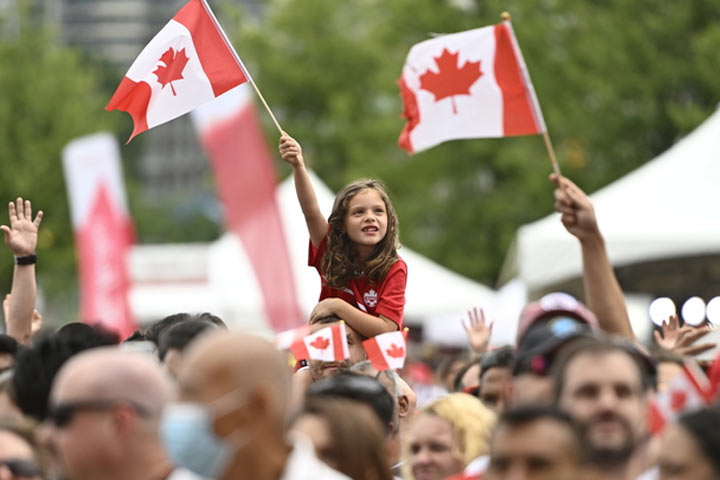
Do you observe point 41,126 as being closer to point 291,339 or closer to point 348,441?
point 291,339

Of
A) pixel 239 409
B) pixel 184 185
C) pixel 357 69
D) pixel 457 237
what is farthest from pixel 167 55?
pixel 184 185

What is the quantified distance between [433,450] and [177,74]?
150 inches

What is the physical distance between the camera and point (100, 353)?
13.7ft

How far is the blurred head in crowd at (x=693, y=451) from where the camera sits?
4.13 meters

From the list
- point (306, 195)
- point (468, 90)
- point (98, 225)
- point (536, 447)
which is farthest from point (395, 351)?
point (98, 225)

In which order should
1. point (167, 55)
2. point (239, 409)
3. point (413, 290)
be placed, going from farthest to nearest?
1. point (413, 290)
2. point (167, 55)
3. point (239, 409)

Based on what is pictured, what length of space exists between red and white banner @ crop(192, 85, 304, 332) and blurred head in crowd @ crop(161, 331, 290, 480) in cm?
1285

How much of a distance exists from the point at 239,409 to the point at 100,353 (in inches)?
19.6

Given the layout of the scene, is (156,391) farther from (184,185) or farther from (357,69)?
(184,185)

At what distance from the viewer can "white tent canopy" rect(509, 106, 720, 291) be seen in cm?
1377

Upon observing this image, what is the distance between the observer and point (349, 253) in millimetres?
7223

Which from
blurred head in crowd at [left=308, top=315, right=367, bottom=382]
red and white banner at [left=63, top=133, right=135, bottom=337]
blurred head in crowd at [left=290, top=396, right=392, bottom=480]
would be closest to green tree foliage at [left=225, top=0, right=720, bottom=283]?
red and white banner at [left=63, top=133, right=135, bottom=337]

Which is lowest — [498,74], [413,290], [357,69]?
[413,290]

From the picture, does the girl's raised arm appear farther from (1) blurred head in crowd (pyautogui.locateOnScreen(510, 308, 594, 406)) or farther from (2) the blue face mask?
(2) the blue face mask
